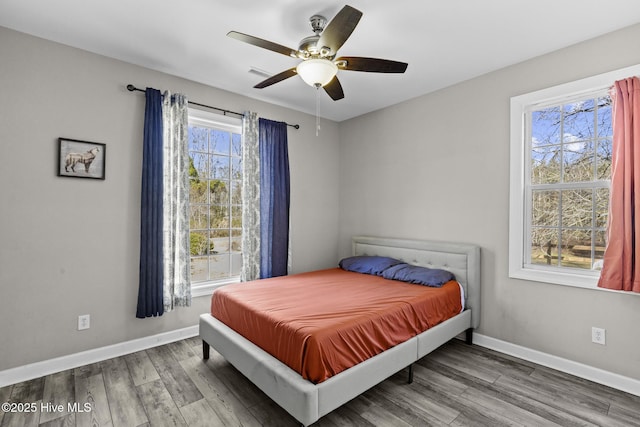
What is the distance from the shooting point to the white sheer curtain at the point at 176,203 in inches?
124

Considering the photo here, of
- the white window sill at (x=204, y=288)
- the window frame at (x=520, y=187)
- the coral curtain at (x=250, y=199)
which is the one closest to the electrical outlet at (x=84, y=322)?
the white window sill at (x=204, y=288)

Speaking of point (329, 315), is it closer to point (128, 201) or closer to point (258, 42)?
point (258, 42)

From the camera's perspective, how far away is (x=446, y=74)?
10.6 ft

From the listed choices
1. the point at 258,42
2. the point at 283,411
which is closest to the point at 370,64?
the point at 258,42

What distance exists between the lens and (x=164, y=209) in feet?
10.4

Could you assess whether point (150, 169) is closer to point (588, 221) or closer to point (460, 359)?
point (460, 359)

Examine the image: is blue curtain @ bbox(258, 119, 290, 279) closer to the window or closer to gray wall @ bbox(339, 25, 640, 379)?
the window

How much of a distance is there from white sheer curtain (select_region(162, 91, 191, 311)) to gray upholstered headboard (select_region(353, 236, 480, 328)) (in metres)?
2.39

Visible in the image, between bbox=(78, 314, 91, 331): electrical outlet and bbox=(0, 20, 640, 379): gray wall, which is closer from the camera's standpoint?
bbox=(0, 20, 640, 379): gray wall

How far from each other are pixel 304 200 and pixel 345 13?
9.54 ft

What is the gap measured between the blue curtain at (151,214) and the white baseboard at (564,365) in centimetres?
333

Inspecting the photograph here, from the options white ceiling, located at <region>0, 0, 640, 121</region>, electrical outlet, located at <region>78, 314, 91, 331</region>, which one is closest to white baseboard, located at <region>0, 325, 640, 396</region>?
electrical outlet, located at <region>78, 314, 91, 331</region>

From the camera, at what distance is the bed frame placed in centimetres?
182

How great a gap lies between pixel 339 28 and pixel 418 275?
2414 millimetres
